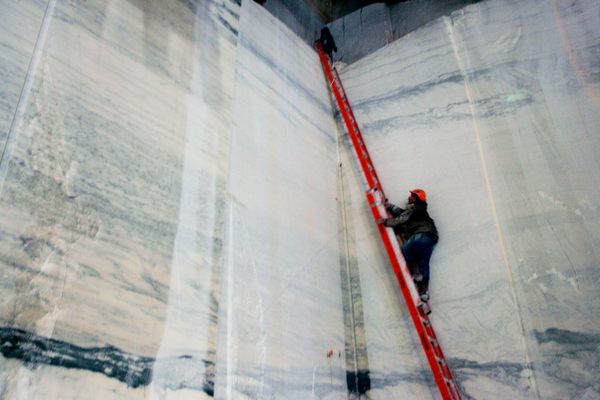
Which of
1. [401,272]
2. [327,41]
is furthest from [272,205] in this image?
[327,41]

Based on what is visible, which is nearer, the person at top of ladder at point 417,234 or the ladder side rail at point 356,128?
the person at top of ladder at point 417,234

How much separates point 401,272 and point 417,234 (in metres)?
0.31

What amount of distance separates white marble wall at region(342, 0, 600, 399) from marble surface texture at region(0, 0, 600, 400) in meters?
0.01

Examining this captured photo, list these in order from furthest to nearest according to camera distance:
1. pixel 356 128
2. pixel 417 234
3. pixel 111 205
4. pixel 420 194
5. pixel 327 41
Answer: pixel 327 41
pixel 356 128
pixel 420 194
pixel 417 234
pixel 111 205

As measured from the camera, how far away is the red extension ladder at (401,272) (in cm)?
270

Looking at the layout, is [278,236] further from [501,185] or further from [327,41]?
[327,41]

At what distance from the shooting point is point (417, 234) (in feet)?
10.2

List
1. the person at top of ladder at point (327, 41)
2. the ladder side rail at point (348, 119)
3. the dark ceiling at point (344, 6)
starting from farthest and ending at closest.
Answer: the dark ceiling at point (344, 6) → the person at top of ladder at point (327, 41) → the ladder side rail at point (348, 119)

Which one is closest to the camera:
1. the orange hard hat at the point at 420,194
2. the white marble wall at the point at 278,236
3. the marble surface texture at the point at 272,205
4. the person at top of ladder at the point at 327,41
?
the marble surface texture at the point at 272,205

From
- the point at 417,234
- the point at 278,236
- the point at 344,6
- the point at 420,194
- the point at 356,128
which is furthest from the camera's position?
the point at 344,6

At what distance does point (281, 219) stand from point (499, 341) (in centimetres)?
168

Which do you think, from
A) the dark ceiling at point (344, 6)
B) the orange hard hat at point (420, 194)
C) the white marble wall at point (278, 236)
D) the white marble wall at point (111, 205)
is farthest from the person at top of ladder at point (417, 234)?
the dark ceiling at point (344, 6)

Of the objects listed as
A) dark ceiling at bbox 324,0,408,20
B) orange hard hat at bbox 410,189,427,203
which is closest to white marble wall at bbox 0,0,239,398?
orange hard hat at bbox 410,189,427,203

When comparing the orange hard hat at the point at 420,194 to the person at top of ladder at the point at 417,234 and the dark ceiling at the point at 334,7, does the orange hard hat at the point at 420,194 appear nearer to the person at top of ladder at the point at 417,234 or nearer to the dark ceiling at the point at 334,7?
the person at top of ladder at the point at 417,234
